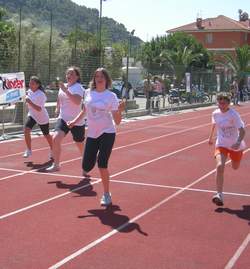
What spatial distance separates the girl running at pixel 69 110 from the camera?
9384 mm

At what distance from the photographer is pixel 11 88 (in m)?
15.4

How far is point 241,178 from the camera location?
9.95 meters

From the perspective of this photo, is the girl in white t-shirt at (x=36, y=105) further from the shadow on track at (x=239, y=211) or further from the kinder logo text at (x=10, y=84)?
the shadow on track at (x=239, y=211)

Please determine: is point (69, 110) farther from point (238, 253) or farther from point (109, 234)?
point (238, 253)

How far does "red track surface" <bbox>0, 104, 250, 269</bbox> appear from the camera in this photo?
214 inches

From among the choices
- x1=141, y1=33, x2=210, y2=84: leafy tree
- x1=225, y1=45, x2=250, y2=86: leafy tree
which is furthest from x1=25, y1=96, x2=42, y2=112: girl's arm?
x1=141, y1=33, x2=210, y2=84: leafy tree

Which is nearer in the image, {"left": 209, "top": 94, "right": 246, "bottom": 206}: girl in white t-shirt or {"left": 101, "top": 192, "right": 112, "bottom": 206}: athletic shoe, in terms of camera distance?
{"left": 101, "top": 192, "right": 112, "bottom": 206}: athletic shoe

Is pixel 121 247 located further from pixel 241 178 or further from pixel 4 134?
pixel 4 134

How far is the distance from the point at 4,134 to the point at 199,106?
2023 centimetres

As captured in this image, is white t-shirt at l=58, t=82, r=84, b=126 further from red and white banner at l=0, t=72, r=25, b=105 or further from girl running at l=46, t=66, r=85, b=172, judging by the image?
red and white banner at l=0, t=72, r=25, b=105

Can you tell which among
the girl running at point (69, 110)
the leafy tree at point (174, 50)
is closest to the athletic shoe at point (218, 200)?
the girl running at point (69, 110)

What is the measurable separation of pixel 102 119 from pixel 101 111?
0.11 meters

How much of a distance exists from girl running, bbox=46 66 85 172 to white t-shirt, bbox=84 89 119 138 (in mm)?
1639

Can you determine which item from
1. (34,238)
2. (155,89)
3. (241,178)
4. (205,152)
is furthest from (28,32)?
(34,238)
